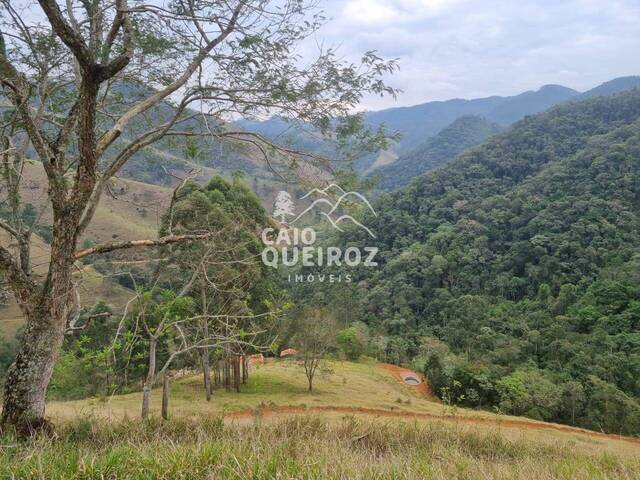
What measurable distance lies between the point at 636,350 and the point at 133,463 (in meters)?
28.8

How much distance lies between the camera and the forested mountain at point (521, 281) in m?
22.3

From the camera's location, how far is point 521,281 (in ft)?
120

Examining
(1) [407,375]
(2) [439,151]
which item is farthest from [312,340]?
(2) [439,151]

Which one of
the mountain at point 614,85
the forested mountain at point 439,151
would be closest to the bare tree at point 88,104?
the forested mountain at point 439,151

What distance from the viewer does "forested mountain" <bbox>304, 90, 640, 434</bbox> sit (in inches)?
878

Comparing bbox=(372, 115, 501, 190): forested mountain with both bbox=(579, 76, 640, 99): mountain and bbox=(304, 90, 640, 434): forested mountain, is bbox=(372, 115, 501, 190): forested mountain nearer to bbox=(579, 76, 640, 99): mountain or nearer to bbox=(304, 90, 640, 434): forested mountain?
bbox=(304, 90, 640, 434): forested mountain

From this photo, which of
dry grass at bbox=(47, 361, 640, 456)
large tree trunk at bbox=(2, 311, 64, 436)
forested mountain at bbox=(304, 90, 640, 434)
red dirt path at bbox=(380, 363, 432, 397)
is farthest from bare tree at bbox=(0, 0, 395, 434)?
red dirt path at bbox=(380, 363, 432, 397)

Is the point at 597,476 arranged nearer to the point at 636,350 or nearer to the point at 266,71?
the point at 266,71

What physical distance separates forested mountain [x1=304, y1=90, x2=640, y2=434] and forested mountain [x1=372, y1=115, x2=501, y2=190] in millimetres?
39602

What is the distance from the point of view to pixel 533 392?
2148 centimetres

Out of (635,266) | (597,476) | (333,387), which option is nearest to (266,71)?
(597,476)

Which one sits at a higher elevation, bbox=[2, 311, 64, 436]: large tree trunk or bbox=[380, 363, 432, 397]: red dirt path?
bbox=[2, 311, 64, 436]: large tree trunk

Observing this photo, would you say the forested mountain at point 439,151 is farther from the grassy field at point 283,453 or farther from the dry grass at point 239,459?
the dry grass at point 239,459

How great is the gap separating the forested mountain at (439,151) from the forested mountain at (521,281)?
3960 cm
